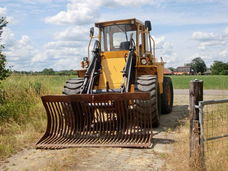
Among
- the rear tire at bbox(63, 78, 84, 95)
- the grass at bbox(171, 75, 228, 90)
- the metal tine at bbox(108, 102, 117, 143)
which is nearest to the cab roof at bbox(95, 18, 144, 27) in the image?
the rear tire at bbox(63, 78, 84, 95)

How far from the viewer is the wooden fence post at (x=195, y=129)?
14.4 feet

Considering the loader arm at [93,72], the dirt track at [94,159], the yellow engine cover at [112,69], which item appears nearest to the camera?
the dirt track at [94,159]

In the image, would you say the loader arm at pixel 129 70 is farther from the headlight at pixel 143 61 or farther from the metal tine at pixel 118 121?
the metal tine at pixel 118 121

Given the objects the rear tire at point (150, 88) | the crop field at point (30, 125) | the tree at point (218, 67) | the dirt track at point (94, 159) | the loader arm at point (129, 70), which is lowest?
the dirt track at point (94, 159)

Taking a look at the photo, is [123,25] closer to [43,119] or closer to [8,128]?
[43,119]

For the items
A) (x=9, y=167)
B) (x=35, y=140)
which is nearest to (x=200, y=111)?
(x=9, y=167)

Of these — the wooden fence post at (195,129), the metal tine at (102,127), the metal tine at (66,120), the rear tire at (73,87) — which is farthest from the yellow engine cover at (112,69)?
the wooden fence post at (195,129)

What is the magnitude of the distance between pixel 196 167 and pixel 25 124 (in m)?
5.31

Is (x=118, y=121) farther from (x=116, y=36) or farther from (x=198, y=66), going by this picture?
(x=198, y=66)

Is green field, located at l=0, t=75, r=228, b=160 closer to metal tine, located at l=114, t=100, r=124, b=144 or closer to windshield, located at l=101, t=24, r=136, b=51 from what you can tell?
metal tine, located at l=114, t=100, r=124, b=144

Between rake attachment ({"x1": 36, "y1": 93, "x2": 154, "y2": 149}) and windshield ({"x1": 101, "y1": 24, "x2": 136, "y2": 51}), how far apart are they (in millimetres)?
2355

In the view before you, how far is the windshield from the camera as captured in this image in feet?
28.9

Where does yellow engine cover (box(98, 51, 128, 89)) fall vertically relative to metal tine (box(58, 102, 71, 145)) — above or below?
above

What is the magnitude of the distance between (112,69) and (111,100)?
2.01 m
